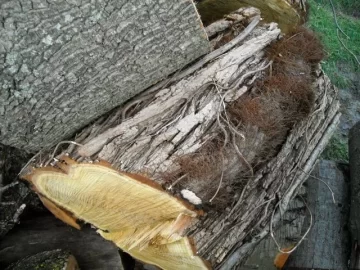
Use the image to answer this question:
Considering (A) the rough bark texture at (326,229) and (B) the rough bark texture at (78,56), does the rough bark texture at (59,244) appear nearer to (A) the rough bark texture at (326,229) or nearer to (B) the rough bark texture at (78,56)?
(B) the rough bark texture at (78,56)

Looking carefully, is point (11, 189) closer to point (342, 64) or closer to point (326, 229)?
point (326, 229)

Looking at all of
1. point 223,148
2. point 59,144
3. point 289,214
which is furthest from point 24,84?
point 289,214

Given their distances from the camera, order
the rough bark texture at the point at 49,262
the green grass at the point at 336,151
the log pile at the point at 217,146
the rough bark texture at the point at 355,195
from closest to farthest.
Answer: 1. the log pile at the point at 217,146
2. the rough bark texture at the point at 49,262
3. the rough bark texture at the point at 355,195
4. the green grass at the point at 336,151

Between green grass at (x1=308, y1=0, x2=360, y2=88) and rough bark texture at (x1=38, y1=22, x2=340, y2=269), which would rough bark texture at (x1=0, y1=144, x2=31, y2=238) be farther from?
green grass at (x1=308, y1=0, x2=360, y2=88)

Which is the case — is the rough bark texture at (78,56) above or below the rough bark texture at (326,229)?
above

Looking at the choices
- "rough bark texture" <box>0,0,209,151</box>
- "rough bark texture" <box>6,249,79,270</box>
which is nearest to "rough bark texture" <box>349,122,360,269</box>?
"rough bark texture" <box>0,0,209,151</box>

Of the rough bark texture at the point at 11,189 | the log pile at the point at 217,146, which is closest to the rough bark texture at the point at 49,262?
the rough bark texture at the point at 11,189

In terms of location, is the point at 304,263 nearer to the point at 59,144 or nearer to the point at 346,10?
the point at 59,144
